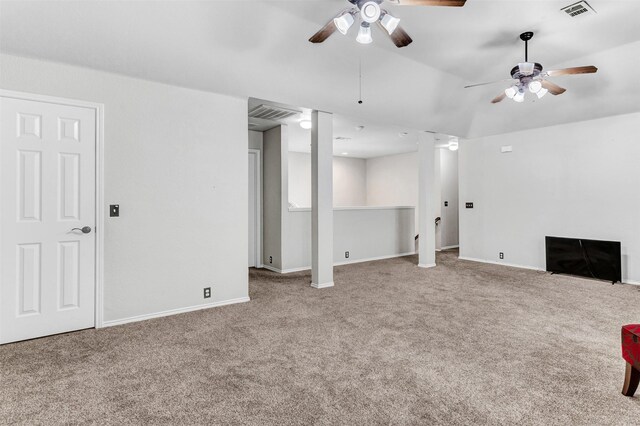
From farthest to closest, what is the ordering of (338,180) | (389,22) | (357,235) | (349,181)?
(349,181)
(338,180)
(357,235)
(389,22)

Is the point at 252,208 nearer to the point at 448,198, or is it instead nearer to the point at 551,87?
the point at 551,87

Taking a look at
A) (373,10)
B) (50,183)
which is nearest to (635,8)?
(373,10)

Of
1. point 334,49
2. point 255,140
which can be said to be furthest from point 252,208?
point 334,49

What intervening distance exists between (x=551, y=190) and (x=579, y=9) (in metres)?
3.26

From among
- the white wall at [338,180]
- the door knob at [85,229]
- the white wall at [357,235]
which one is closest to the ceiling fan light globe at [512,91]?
the white wall at [357,235]

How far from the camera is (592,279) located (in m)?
5.16

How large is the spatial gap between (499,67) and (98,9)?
15.7 ft

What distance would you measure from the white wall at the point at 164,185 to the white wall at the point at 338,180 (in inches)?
192

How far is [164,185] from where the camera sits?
141 inches

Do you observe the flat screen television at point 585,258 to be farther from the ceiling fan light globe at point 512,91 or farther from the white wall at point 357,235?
the ceiling fan light globe at point 512,91

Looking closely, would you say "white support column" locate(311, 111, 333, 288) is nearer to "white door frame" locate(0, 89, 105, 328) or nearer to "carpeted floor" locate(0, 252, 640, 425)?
"carpeted floor" locate(0, 252, 640, 425)

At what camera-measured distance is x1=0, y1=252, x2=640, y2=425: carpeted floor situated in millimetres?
1923

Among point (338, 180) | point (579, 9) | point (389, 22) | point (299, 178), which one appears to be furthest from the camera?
point (338, 180)

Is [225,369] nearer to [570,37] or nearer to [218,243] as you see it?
[218,243]
